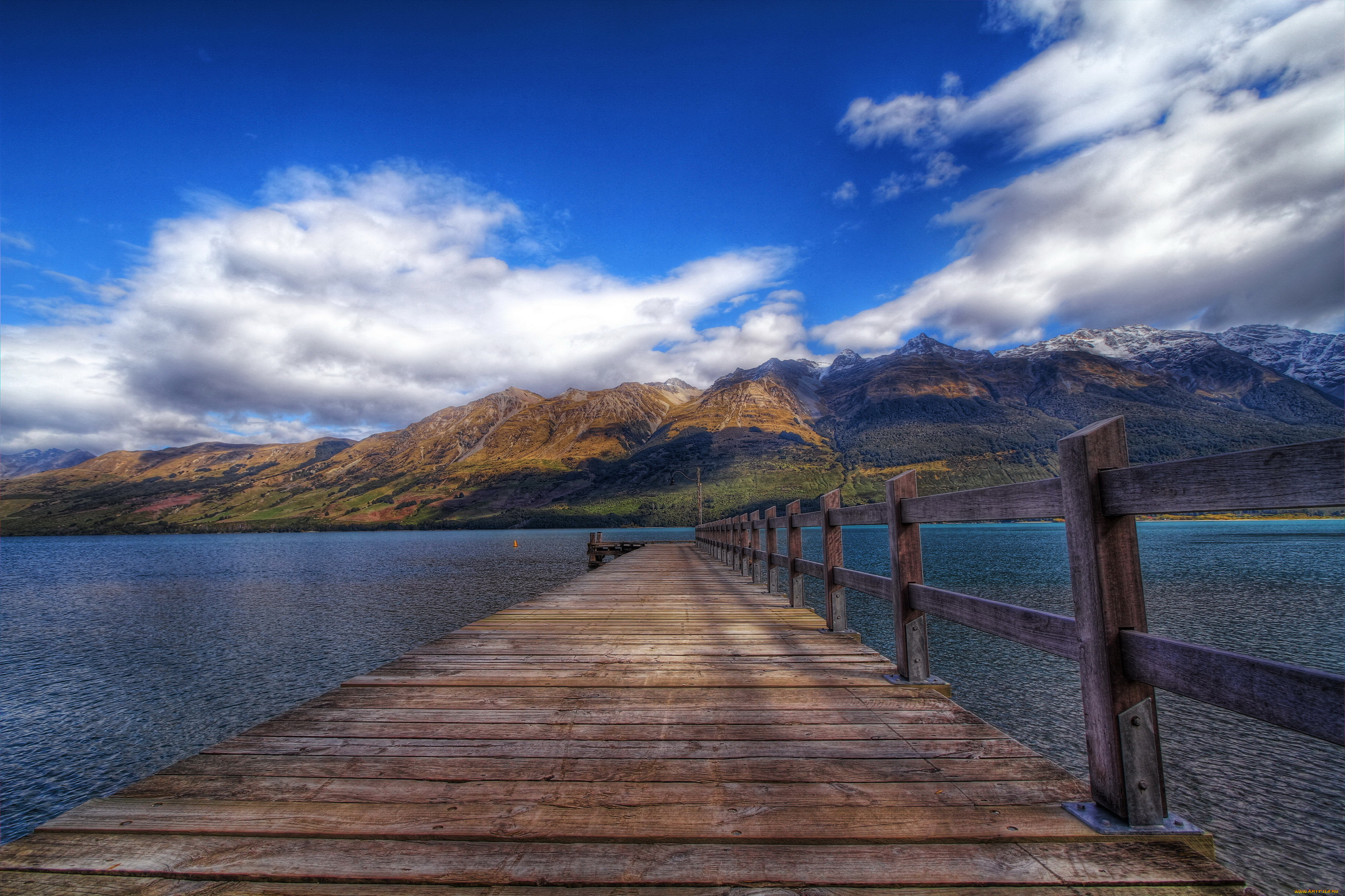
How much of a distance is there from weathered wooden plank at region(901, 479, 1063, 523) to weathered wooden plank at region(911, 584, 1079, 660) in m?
0.47

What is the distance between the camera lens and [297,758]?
304 centimetres

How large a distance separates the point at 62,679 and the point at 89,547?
142 m

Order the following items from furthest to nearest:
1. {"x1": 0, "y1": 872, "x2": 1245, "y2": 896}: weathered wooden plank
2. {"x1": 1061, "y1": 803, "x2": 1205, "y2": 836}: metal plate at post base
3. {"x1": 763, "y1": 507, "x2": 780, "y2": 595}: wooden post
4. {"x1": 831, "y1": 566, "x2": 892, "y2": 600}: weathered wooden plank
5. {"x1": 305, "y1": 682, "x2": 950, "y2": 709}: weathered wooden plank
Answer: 1. {"x1": 763, "y1": 507, "x2": 780, "y2": 595}: wooden post
2. {"x1": 831, "y1": 566, "x2": 892, "y2": 600}: weathered wooden plank
3. {"x1": 305, "y1": 682, "x2": 950, "y2": 709}: weathered wooden plank
4. {"x1": 1061, "y1": 803, "x2": 1205, "y2": 836}: metal plate at post base
5. {"x1": 0, "y1": 872, "x2": 1245, "y2": 896}: weathered wooden plank

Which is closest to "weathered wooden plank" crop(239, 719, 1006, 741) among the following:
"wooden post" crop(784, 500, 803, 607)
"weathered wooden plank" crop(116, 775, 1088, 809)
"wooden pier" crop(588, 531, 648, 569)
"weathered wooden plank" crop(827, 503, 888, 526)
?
"weathered wooden plank" crop(116, 775, 1088, 809)

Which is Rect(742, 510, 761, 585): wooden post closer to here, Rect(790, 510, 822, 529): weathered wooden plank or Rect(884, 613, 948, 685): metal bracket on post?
Rect(790, 510, 822, 529): weathered wooden plank

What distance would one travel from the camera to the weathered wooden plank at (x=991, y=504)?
9.13 feet

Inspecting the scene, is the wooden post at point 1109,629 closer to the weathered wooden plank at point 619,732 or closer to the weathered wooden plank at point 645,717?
the weathered wooden plank at point 619,732

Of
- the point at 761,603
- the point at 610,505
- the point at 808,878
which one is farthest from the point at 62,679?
the point at 610,505

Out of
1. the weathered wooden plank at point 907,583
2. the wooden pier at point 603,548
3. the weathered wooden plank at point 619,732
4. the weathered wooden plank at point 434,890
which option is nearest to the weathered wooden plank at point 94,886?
the weathered wooden plank at point 434,890

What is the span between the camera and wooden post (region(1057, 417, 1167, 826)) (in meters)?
2.28

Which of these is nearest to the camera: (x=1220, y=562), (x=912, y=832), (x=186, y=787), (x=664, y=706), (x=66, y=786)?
(x=912, y=832)

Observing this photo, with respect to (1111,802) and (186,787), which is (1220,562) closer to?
(1111,802)

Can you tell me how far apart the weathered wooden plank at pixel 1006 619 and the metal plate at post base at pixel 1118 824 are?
0.58 metres

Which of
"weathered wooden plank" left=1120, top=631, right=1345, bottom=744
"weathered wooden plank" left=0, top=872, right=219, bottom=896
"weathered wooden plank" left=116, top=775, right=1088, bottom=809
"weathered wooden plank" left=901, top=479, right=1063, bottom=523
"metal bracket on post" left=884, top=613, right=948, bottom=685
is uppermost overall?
"weathered wooden plank" left=901, top=479, right=1063, bottom=523
